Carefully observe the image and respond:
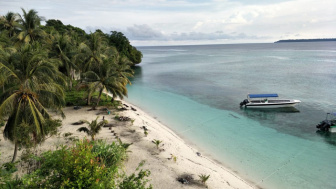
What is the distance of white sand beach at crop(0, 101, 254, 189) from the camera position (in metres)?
14.0

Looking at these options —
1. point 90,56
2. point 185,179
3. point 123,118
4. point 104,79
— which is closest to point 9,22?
point 90,56

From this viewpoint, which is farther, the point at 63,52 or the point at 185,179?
the point at 63,52

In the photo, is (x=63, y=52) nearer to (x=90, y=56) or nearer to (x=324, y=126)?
(x=90, y=56)

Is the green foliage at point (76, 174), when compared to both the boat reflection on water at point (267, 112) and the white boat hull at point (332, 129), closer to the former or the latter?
the white boat hull at point (332, 129)

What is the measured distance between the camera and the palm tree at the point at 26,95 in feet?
36.8

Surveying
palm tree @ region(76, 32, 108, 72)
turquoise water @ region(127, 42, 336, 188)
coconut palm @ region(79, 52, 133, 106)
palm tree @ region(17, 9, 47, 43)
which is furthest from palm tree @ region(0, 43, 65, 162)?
palm tree @ region(17, 9, 47, 43)

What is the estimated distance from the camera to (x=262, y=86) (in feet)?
159

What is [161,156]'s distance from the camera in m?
16.5

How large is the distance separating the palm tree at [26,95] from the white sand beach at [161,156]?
4.78m

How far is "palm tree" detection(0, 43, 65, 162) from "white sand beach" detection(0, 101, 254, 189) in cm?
478

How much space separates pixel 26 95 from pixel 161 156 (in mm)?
9717

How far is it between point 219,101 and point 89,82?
21262 mm

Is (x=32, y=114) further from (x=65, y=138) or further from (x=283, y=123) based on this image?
(x=283, y=123)

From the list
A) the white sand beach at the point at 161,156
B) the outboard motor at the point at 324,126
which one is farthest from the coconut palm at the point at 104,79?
the outboard motor at the point at 324,126
